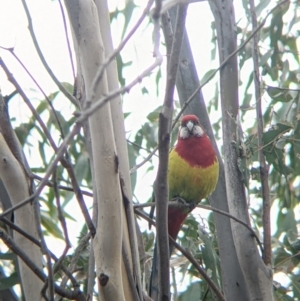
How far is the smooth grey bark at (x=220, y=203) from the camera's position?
7.17 ft

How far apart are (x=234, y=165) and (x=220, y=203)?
0.24 metres

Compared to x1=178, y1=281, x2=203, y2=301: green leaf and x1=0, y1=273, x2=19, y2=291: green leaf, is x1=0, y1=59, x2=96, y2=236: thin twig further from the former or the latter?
x1=178, y1=281, x2=203, y2=301: green leaf

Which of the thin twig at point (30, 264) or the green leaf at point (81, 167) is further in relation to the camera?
the green leaf at point (81, 167)

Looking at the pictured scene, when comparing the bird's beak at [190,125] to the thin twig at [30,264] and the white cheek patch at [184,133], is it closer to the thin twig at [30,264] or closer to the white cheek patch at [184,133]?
the white cheek patch at [184,133]

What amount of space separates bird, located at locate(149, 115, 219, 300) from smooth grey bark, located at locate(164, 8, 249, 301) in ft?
1.03

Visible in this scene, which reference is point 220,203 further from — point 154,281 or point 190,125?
point 190,125

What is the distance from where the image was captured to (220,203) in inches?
94.1

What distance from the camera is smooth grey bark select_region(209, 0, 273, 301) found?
2037 millimetres

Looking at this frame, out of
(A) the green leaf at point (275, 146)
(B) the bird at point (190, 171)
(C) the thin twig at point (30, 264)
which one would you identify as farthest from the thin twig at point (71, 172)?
(B) the bird at point (190, 171)

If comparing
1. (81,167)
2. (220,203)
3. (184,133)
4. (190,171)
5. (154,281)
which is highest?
(81,167)

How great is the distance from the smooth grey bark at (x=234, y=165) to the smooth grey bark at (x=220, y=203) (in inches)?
5.5

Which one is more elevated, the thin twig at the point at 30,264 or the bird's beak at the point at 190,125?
the bird's beak at the point at 190,125

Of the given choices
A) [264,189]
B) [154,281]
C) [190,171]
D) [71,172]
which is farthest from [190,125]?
[71,172]

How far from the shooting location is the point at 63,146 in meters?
1.16
